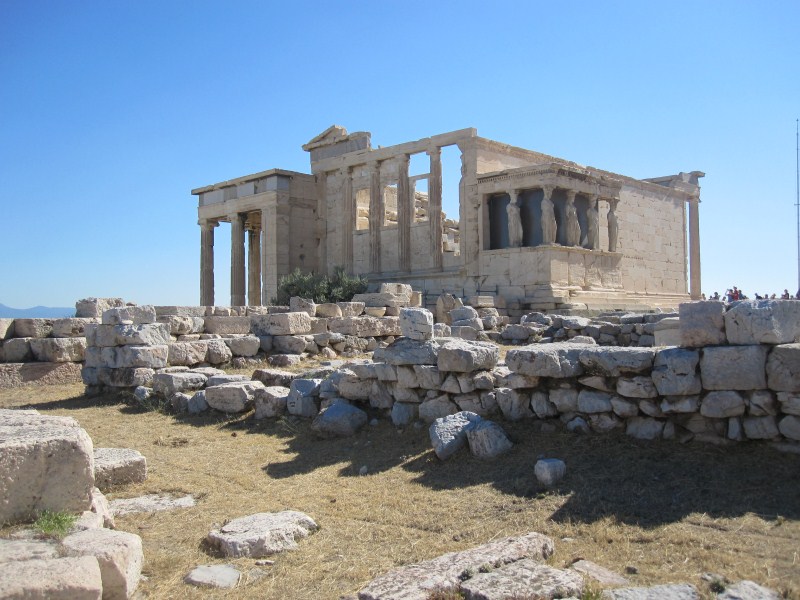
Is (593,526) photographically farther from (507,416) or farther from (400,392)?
(400,392)

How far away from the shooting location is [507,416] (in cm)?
722

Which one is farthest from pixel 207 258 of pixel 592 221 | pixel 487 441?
pixel 487 441

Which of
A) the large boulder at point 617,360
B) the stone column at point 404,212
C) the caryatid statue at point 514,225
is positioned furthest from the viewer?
the stone column at point 404,212

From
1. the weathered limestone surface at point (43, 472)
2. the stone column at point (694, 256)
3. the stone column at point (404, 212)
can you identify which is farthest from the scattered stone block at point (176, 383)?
the stone column at point (694, 256)

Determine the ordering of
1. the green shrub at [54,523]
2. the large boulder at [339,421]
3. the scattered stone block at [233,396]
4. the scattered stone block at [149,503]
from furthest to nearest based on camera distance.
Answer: the scattered stone block at [233,396] < the large boulder at [339,421] < the scattered stone block at [149,503] < the green shrub at [54,523]

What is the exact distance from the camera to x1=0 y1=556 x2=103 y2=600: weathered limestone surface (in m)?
3.19

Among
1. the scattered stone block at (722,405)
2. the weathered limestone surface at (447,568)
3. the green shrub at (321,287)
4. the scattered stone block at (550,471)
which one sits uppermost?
the green shrub at (321,287)

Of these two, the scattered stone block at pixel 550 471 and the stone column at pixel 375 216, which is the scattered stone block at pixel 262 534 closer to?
the scattered stone block at pixel 550 471

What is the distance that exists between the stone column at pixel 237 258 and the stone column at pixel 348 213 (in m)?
4.50

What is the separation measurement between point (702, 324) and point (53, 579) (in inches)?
202

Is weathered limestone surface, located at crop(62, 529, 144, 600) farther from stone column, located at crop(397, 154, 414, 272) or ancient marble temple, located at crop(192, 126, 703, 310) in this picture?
stone column, located at crop(397, 154, 414, 272)

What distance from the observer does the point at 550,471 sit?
5.69 meters

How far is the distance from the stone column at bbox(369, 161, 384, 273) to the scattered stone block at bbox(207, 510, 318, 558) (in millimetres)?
19950

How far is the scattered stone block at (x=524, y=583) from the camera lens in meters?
3.67
